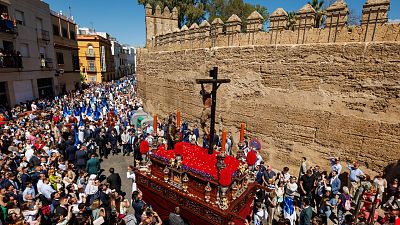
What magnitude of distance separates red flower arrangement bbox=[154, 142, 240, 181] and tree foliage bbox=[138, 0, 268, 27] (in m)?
23.8

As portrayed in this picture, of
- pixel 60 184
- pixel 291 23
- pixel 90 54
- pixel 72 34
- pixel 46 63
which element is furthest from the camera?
pixel 90 54

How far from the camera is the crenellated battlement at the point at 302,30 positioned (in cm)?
712

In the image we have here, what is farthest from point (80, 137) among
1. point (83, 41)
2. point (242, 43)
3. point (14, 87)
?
point (83, 41)

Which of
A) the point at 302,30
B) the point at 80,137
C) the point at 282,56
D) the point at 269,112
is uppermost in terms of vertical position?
the point at 302,30

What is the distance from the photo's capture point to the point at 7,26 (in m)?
18.1

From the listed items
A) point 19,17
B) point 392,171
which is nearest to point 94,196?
point 392,171

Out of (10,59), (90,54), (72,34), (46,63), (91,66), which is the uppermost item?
(72,34)

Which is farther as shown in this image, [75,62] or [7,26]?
[75,62]

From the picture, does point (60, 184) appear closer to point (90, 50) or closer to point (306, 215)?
point (306, 215)

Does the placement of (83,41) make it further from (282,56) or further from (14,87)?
(282,56)

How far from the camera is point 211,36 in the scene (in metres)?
12.0

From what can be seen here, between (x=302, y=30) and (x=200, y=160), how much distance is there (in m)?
6.19

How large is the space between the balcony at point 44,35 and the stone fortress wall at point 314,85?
1866 centimetres

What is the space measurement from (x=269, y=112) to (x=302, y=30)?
3.37 meters
